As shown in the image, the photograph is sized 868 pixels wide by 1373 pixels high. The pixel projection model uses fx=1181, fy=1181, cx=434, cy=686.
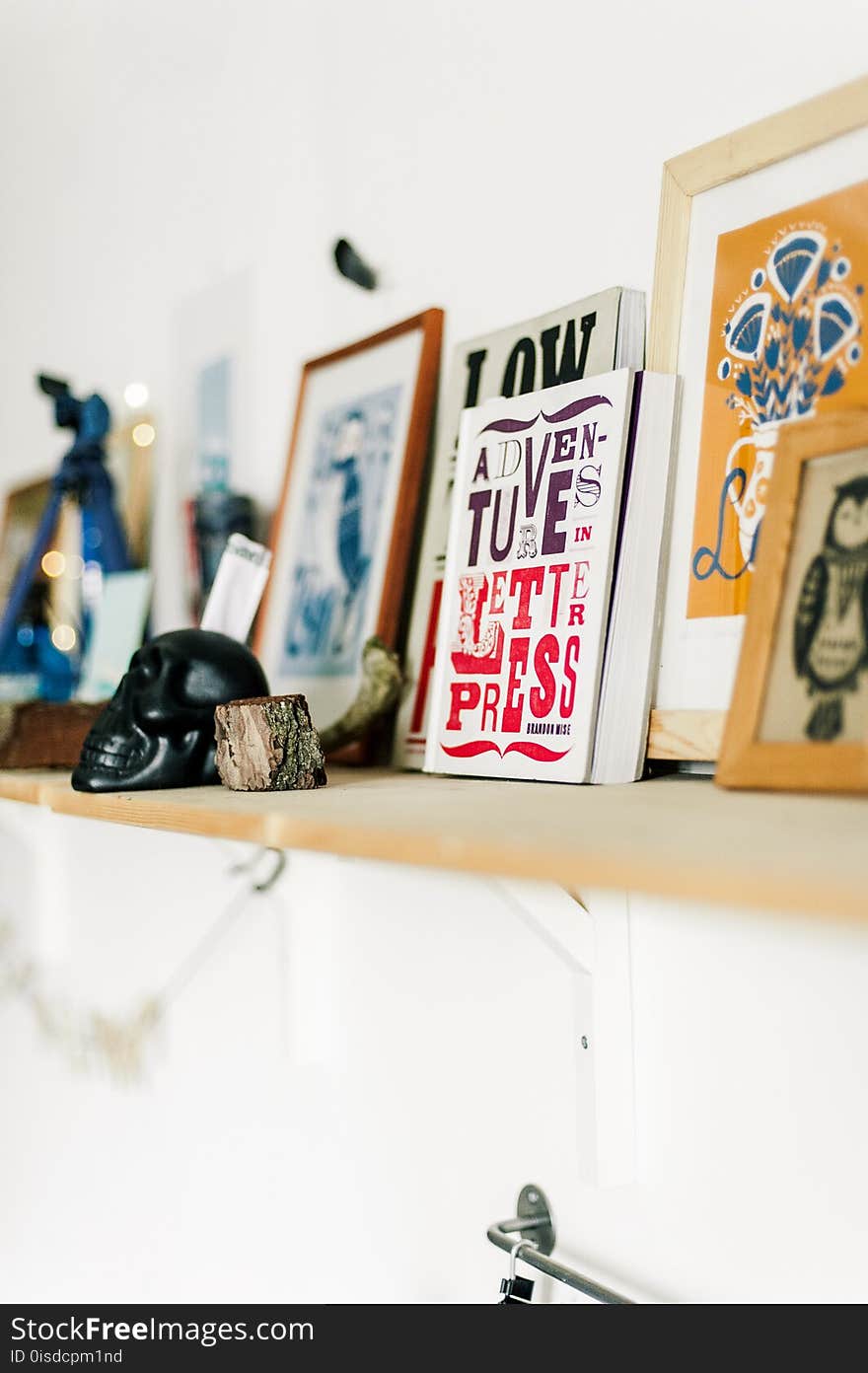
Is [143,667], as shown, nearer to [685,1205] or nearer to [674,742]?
[674,742]

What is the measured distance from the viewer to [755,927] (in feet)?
2.46

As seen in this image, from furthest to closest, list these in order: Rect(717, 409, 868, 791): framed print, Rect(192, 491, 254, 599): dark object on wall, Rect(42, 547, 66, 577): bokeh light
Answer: Rect(42, 547, 66, 577): bokeh light < Rect(192, 491, 254, 599): dark object on wall < Rect(717, 409, 868, 791): framed print

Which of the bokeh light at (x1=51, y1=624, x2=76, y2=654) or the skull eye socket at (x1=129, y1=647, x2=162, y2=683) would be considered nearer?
the skull eye socket at (x1=129, y1=647, x2=162, y2=683)

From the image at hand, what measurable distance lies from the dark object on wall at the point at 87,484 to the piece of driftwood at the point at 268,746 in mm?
734

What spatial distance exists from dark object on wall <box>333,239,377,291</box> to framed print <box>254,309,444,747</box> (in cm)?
6

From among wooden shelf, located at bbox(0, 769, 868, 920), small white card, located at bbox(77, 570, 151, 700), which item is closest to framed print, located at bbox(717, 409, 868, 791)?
wooden shelf, located at bbox(0, 769, 868, 920)

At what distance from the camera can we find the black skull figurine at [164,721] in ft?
2.66

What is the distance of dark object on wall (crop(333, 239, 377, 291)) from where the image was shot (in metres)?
1.05

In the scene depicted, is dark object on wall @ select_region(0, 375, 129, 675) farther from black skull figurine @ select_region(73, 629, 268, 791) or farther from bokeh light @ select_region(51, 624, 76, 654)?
black skull figurine @ select_region(73, 629, 268, 791)

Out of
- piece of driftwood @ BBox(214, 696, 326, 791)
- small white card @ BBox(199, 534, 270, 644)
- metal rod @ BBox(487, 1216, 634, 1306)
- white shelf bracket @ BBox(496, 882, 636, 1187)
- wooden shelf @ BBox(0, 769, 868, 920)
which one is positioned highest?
small white card @ BBox(199, 534, 270, 644)

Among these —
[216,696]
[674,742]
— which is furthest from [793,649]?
[216,696]

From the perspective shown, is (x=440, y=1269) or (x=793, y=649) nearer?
(x=793, y=649)

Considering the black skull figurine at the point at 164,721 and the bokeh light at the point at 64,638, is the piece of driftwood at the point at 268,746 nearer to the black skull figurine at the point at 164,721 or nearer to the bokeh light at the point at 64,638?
the black skull figurine at the point at 164,721
